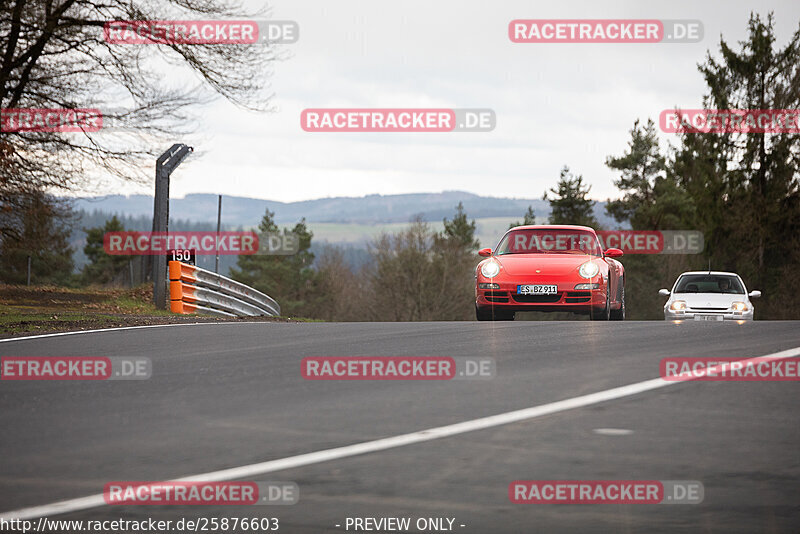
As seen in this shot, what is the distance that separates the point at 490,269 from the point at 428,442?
9.98 m

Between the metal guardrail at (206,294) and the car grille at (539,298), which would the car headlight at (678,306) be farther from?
the metal guardrail at (206,294)

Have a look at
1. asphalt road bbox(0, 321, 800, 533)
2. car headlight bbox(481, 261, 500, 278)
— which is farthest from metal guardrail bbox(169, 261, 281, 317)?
asphalt road bbox(0, 321, 800, 533)

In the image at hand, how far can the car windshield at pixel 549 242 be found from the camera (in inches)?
641

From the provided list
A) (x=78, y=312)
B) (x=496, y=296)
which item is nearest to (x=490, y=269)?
(x=496, y=296)

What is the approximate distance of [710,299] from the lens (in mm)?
19750

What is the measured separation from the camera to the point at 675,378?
7.67 m

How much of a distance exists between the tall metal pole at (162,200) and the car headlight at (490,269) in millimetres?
7408

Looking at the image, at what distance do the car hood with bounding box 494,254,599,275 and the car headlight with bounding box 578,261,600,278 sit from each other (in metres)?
0.08

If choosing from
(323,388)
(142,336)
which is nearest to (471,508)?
(323,388)

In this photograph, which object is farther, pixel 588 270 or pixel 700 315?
pixel 700 315

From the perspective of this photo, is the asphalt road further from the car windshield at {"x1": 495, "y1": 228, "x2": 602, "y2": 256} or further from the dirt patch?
the car windshield at {"x1": 495, "y1": 228, "x2": 602, "y2": 256}

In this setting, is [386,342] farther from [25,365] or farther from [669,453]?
[669,453]

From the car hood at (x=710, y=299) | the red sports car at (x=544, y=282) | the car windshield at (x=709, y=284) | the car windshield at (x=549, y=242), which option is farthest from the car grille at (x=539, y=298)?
the car windshield at (x=709, y=284)

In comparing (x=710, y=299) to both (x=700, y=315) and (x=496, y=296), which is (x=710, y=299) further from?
(x=496, y=296)
